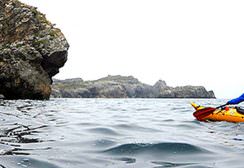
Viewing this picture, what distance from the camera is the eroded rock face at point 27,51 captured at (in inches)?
1613

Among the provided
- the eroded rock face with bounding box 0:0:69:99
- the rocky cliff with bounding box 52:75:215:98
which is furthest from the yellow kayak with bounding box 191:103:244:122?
the rocky cliff with bounding box 52:75:215:98

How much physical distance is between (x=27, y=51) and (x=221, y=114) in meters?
35.8

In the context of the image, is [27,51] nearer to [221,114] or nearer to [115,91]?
[221,114]

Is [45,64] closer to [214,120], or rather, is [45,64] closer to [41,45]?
[41,45]

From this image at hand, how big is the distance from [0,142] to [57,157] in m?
1.91

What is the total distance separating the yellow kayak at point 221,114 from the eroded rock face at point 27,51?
32.0 meters

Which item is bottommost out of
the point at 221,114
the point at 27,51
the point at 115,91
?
the point at 221,114

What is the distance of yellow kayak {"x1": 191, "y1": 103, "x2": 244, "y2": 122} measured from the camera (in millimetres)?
13352

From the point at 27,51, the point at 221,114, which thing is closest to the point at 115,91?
the point at 27,51

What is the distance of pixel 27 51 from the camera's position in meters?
43.8

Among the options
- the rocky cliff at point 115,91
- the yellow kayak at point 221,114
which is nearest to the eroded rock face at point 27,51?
the yellow kayak at point 221,114

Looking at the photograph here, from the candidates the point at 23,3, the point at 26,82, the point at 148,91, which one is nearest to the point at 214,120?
the point at 26,82

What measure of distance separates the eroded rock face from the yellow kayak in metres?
32.0

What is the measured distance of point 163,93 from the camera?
139500 millimetres
